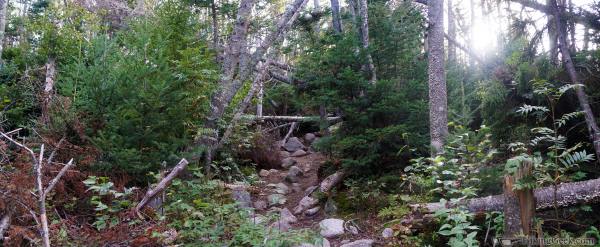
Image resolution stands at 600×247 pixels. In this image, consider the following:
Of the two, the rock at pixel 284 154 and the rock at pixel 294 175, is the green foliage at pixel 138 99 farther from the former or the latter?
the rock at pixel 284 154

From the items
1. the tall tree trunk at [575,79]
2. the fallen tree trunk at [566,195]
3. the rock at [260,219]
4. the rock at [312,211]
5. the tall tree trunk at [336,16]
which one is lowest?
the rock at [312,211]

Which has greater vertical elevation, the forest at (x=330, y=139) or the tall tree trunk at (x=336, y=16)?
the tall tree trunk at (x=336, y=16)

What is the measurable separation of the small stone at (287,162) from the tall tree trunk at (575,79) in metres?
7.49

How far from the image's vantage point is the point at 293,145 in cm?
1356

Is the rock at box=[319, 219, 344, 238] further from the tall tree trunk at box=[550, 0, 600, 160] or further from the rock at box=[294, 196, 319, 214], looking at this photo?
the tall tree trunk at box=[550, 0, 600, 160]

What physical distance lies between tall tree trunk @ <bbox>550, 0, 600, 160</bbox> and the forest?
0.03 metres

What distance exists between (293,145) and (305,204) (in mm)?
6221

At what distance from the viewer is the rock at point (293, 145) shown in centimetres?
1338

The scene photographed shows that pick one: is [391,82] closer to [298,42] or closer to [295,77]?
[295,77]

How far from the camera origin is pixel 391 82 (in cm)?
734

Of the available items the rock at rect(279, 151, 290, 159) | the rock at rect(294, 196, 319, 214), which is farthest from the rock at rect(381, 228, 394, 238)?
the rock at rect(279, 151, 290, 159)

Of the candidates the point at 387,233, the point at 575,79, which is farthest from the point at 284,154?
the point at 575,79

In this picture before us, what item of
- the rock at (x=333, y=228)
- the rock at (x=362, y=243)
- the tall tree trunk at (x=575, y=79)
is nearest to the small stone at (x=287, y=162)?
the rock at (x=333, y=228)

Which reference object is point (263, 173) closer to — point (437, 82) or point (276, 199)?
point (437, 82)
